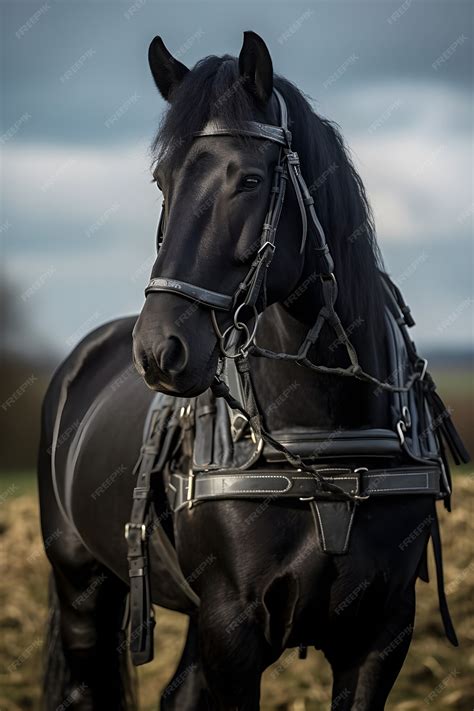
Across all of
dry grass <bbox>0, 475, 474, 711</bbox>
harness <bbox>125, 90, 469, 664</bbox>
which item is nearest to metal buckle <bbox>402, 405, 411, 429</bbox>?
harness <bbox>125, 90, 469, 664</bbox>

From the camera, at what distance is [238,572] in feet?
10.5

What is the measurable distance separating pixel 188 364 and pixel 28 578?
19.0 ft

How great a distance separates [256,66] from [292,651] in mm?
4155

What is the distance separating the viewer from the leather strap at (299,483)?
319 cm

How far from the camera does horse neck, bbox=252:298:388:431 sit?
3.22 m

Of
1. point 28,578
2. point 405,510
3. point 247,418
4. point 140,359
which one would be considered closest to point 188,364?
point 140,359

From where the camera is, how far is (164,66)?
327cm

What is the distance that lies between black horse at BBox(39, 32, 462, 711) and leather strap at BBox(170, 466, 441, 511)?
0.17 ft

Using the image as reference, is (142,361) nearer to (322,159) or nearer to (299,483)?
(299,483)

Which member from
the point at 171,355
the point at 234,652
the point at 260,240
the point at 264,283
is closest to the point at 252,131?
the point at 260,240

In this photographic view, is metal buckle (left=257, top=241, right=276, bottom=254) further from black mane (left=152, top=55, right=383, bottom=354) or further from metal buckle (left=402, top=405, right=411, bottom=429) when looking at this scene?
metal buckle (left=402, top=405, right=411, bottom=429)

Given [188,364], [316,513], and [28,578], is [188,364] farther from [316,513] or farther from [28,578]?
[28,578]

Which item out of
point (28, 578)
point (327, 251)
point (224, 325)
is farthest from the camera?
point (28, 578)

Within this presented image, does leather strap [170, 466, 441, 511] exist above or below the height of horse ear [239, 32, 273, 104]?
below
